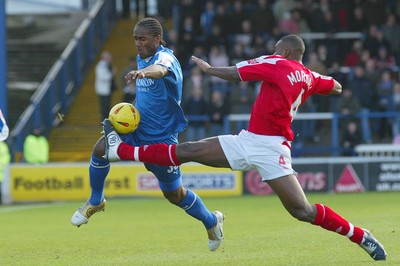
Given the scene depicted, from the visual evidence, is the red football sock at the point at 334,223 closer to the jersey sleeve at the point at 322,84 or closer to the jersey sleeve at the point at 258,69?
the jersey sleeve at the point at 322,84

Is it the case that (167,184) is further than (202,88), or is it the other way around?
(202,88)

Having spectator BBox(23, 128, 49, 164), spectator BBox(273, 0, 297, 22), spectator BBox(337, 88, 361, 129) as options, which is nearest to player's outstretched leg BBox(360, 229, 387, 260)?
spectator BBox(337, 88, 361, 129)

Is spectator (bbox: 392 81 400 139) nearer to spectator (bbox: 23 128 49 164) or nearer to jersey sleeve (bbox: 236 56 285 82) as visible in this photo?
spectator (bbox: 23 128 49 164)

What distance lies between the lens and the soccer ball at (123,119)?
9.88 metres

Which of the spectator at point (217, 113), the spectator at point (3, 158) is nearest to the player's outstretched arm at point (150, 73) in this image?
the spectator at point (3, 158)

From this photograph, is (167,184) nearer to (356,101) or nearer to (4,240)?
(4,240)

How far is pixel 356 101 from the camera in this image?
21688mm

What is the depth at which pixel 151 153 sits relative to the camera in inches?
377

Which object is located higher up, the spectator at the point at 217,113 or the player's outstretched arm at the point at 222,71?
the player's outstretched arm at the point at 222,71

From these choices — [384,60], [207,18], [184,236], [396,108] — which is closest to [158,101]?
[184,236]

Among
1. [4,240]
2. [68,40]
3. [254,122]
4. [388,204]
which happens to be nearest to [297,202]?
[254,122]

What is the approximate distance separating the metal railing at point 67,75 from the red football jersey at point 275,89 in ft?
43.8

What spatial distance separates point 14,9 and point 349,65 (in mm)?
10663

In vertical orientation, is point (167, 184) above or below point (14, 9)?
below
